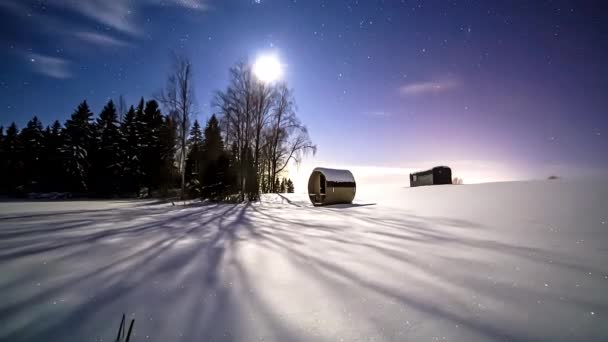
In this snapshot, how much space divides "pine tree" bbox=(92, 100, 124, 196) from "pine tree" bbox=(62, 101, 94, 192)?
2.49 ft

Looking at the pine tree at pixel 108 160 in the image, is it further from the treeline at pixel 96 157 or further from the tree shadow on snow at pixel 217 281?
the tree shadow on snow at pixel 217 281

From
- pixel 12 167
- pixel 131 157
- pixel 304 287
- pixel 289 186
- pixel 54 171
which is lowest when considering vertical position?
pixel 304 287

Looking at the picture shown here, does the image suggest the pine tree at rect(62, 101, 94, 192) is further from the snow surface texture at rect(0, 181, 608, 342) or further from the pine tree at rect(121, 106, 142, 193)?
the snow surface texture at rect(0, 181, 608, 342)

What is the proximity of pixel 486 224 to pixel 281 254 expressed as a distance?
16.6 ft

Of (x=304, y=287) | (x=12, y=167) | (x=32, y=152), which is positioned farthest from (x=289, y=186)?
(x=304, y=287)

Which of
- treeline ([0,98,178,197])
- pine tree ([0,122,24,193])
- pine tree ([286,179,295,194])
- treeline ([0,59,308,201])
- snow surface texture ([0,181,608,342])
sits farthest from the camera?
pine tree ([286,179,295,194])

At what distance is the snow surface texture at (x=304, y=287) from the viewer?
1576 mm

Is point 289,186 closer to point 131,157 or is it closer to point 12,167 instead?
point 131,157

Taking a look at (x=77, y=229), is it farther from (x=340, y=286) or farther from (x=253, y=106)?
(x=253, y=106)

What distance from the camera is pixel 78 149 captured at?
2509cm

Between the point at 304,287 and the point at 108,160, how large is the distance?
32.5 m

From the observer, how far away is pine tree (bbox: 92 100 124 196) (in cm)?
2509

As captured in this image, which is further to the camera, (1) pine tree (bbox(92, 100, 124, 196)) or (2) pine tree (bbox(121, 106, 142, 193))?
(2) pine tree (bbox(121, 106, 142, 193))

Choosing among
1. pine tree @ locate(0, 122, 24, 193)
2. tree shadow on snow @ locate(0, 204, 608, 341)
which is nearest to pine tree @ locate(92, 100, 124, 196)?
pine tree @ locate(0, 122, 24, 193)
